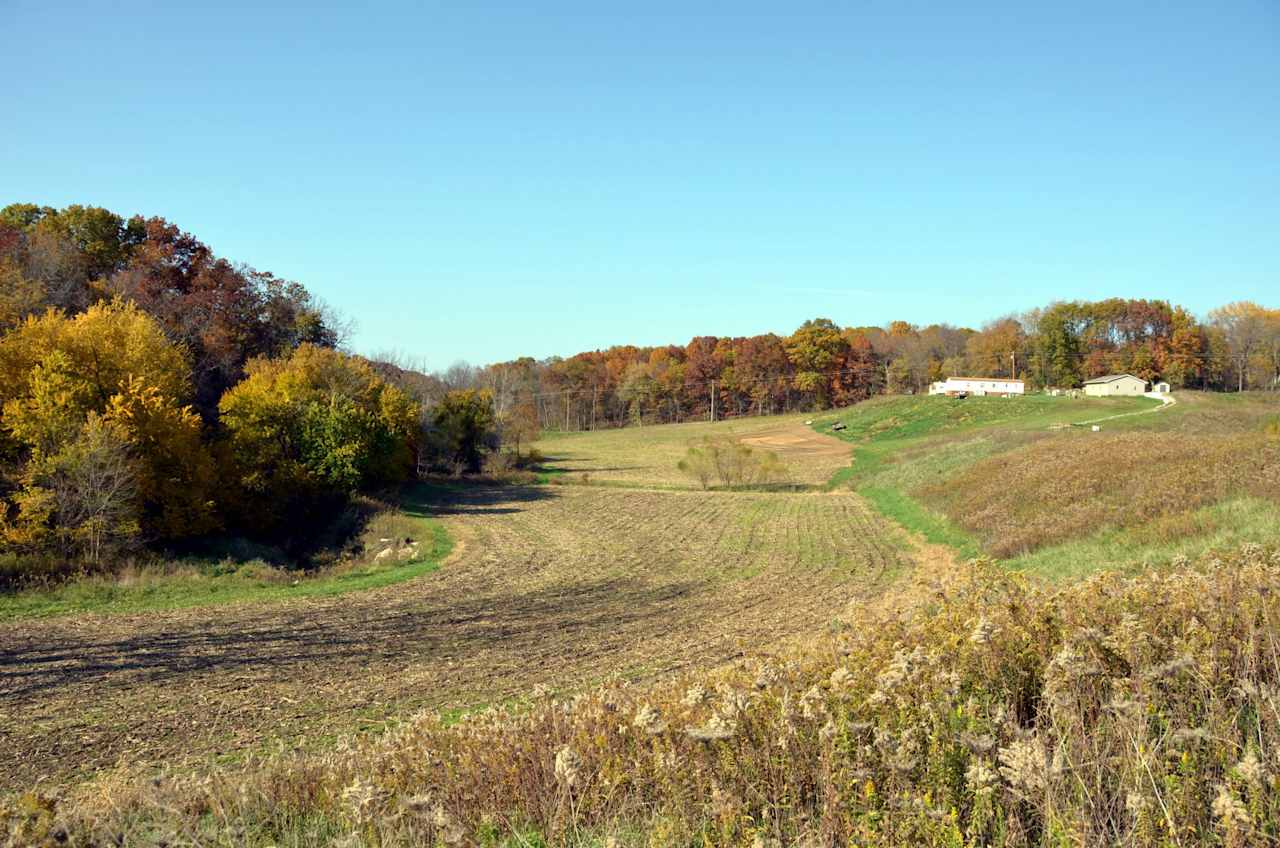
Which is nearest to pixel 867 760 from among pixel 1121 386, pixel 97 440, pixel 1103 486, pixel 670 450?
pixel 1103 486

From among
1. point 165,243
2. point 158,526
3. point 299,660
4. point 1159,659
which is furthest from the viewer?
point 165,243

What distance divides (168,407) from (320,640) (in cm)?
1447

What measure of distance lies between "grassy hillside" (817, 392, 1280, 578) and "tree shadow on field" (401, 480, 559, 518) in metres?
18.9

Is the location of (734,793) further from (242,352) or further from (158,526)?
(242,352)

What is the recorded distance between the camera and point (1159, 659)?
15.3 ft

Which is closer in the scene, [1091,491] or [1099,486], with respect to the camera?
[1091,491]

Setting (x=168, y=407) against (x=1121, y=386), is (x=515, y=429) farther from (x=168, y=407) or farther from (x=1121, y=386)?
(x=1121, y=386)

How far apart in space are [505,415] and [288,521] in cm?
3028

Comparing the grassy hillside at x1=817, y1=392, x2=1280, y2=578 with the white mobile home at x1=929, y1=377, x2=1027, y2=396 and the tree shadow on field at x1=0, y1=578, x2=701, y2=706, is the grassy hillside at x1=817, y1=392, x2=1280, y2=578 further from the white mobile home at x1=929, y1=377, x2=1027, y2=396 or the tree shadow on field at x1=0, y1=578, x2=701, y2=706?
the white mobile home at x1=929, y1=377, x2=1027, y2=396

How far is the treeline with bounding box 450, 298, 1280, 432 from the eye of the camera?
336 ft

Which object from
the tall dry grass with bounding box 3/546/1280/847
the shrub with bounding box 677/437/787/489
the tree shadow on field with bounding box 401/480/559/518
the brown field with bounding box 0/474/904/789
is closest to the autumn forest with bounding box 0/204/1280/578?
the tree shadow on field with bounding box 401/480/559/518

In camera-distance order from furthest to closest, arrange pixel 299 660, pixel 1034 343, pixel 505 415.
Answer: pixel 1034 343, pixel 505 415, pixel 299 660

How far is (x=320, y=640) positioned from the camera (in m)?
15.9

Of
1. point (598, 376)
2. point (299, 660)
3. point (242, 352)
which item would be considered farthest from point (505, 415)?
point (598, 376)
